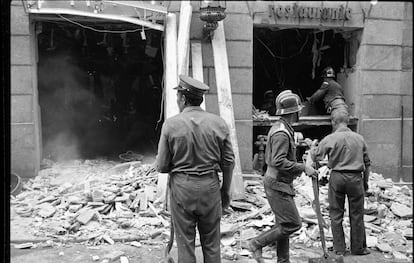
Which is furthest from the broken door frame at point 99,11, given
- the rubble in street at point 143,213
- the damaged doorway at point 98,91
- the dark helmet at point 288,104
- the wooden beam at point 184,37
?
the dark helmet at point 288,104

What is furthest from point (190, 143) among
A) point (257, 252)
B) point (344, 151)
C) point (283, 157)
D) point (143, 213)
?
point (143, 213)

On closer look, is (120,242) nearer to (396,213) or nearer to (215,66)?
(215,66)

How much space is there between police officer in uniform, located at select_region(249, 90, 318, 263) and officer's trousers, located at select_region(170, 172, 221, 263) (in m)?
0.93

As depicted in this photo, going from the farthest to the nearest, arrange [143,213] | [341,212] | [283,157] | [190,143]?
1. [143,213]
2. [341,212]
3. [283,157]
4. [190,143]

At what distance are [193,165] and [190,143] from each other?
0.75 feet

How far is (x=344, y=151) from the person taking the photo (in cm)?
588

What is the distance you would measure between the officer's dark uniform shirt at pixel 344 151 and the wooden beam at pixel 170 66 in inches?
114

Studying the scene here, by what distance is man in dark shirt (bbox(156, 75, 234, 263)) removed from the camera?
14.1 feet

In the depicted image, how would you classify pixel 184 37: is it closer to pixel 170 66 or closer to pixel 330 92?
pixel 170 66

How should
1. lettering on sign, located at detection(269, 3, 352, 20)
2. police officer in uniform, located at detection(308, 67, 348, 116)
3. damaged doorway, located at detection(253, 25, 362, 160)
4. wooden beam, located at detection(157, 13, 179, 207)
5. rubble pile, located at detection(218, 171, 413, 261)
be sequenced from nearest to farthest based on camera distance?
rubble pile, located at detection(218, 171, 413, 261) < wooden beam, located at detection(157, 13, 179, 207) < lettering on sign, located at detection(269, 3, 352, 20) < police officer in uniform, located at detection(308, 67, 348, 116) < damaged doorway, located at detection(253, 25, 362, 160)

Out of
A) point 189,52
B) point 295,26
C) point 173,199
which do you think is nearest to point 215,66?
point 189,52

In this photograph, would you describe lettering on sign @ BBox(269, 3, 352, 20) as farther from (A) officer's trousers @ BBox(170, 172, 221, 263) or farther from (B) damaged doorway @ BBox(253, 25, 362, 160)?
(A) officer's trousers @ BBox(170, 172, 221, 263)

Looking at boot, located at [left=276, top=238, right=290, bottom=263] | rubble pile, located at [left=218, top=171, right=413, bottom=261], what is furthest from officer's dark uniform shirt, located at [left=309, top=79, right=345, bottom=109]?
boot, located at [left=276, top=238, right=290, bottom=263]

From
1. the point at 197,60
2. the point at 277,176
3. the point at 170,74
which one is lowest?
the point at 277,176
